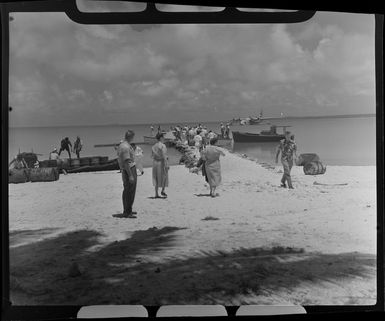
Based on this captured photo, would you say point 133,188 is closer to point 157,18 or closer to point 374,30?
point 157,18

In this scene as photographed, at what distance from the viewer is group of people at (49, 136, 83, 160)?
2518 millimetres

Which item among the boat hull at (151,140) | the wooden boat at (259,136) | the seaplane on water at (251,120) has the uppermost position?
the seaplane on water at (251,120)

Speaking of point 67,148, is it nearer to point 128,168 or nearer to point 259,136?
point 128,168

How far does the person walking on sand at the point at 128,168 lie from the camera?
2.55m

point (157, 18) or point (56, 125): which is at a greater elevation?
point (157, 18)

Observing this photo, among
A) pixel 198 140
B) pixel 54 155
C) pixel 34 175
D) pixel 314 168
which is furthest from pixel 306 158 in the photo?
pixel 34 175

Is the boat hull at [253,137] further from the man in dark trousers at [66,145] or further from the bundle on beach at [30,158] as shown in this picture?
the bundle on beach at [30,158]

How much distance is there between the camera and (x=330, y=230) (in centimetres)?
251

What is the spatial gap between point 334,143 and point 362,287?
77cm

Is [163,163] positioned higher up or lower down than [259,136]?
lower down

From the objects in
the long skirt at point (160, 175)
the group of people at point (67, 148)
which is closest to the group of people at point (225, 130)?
the long skirt at point (160, 175)

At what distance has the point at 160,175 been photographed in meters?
2.56

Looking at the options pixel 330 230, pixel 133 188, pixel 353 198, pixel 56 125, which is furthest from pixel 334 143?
pixel 56 125

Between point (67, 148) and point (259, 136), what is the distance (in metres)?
1.02
